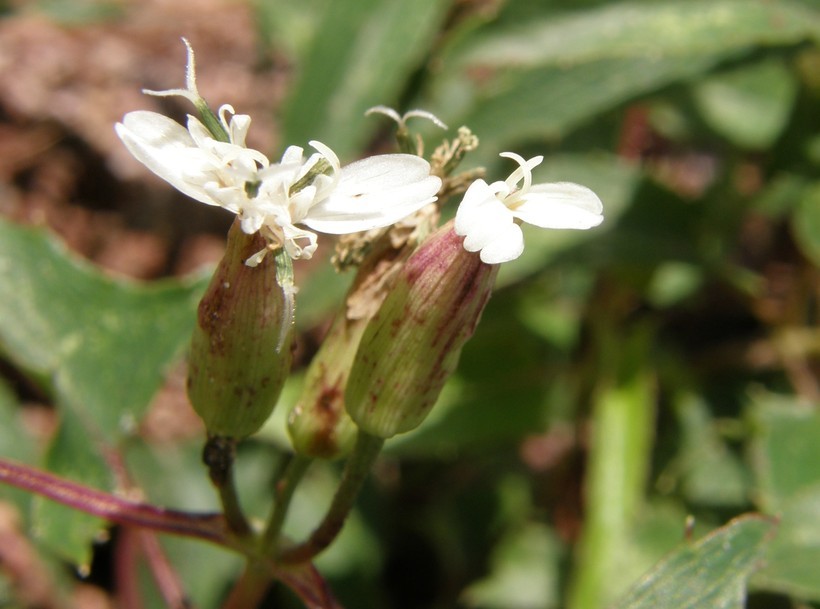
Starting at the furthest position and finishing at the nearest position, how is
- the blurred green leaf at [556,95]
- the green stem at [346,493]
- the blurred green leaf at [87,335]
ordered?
the blurred green leaf at [556,95] → the blurred green leaf at [87,335] → the green stem at [346,493]

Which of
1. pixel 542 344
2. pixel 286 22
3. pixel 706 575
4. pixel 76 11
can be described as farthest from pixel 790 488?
pixel 76 11

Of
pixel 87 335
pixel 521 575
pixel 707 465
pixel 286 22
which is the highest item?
pixel 286 22

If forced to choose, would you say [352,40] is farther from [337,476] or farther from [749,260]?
[749,260]

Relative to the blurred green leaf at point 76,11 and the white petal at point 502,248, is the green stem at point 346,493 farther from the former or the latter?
the blurred green leaf at point 76,11

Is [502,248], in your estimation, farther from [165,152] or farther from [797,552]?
[797,552]

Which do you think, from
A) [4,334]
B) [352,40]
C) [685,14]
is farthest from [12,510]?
[685,14]

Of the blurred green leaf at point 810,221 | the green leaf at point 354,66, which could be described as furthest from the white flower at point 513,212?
the blurred green leaf at point 810,221

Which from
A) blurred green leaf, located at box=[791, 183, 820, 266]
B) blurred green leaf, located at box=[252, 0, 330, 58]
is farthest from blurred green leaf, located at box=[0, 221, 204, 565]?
blurred green leaf, located at box=[791, 183, 820, 266]
